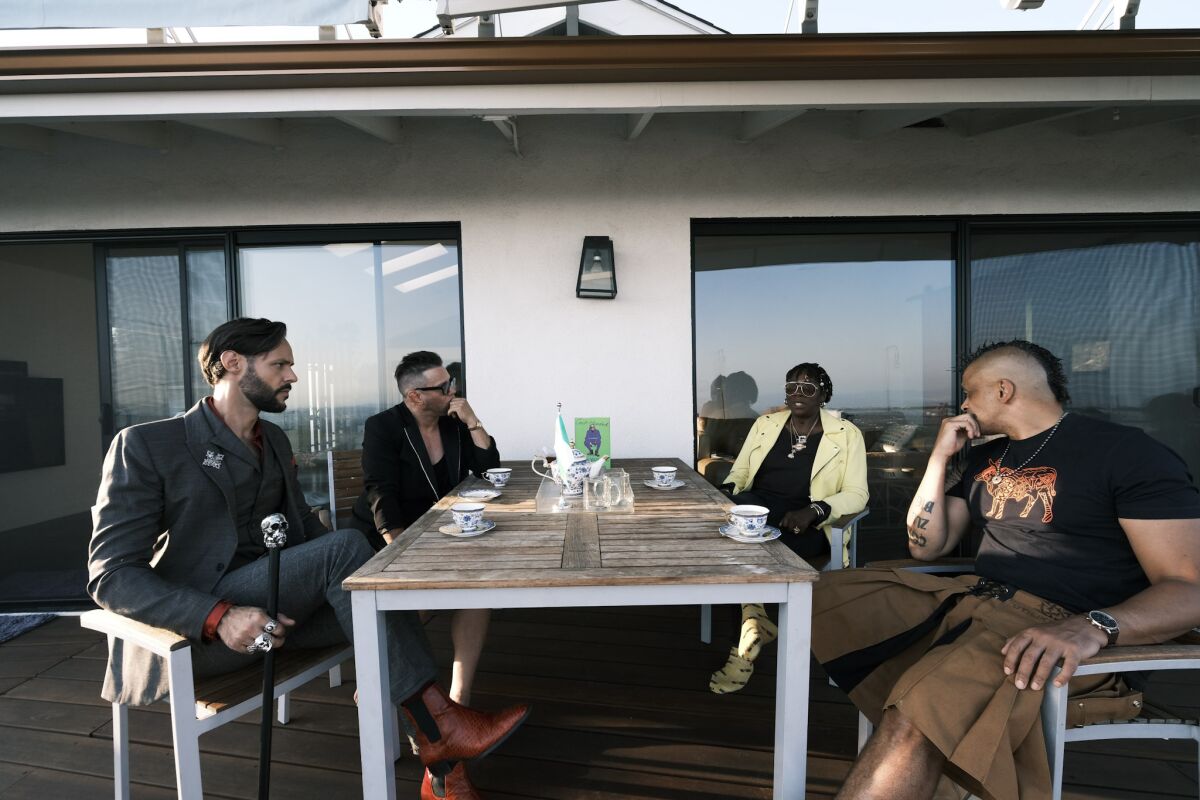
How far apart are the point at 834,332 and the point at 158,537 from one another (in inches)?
126

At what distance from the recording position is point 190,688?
1391 millimetres

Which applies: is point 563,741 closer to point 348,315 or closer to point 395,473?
point 395,473

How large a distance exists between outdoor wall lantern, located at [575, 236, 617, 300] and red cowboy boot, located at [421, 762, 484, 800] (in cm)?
230

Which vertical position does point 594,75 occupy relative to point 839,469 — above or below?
above

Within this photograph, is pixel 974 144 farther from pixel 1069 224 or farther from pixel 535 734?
pixel 535 734

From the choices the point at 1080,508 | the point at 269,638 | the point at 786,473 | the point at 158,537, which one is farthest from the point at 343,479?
the point at 1080,508

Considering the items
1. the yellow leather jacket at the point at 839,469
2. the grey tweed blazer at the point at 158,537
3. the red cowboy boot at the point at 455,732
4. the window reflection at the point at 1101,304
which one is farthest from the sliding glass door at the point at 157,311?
the window reflection at the point at 1101,304

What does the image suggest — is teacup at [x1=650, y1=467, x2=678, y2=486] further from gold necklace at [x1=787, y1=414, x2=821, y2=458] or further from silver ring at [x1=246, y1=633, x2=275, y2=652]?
silver ring at [x1=246, y1=633, x2=275, y2=652]

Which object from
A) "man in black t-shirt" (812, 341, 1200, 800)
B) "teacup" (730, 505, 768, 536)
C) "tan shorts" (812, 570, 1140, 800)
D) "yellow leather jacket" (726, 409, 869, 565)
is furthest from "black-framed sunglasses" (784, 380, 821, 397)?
"teacup" (730, 505, 768, 536)

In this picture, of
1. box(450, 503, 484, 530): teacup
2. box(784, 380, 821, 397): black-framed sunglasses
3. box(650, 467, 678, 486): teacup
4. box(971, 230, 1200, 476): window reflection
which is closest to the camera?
box(450, 503, 484, 530): teacup

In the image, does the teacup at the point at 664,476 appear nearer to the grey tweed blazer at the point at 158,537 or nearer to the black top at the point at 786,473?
the black top at the point at 786,473

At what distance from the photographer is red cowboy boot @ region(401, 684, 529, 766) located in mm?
1647

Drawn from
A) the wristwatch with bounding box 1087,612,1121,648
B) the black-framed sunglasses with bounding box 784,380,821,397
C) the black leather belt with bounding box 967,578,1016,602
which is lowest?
the black leather belt with bounding box 967,578,1016,602

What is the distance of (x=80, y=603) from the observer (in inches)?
130
